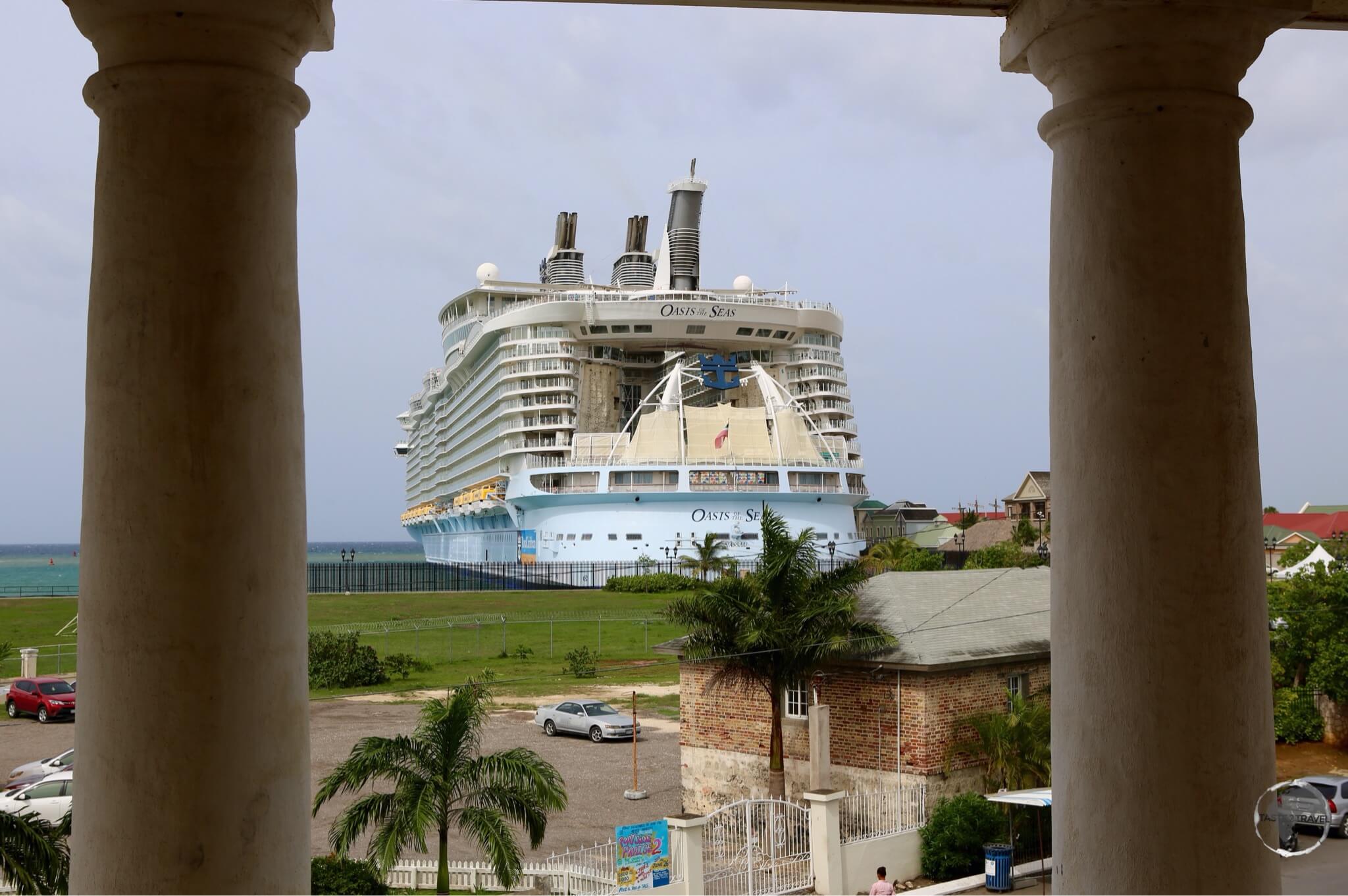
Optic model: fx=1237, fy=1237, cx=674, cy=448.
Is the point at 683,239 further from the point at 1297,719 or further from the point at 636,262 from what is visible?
the point at 1297,719

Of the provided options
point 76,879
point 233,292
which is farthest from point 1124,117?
A: point 76,879

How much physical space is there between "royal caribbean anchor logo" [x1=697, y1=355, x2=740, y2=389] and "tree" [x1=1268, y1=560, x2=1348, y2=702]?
41794mm

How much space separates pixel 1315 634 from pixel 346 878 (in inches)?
735

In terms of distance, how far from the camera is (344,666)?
2875cm

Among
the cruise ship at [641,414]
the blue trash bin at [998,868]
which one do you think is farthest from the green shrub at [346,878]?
the cruise ship at [641,414]

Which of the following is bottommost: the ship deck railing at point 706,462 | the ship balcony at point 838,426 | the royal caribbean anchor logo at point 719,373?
the ship deck railing at point 706,462

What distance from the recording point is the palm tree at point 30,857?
7535 mm

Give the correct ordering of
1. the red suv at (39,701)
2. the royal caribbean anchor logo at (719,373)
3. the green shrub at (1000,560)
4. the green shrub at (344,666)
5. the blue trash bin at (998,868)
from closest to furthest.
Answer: the blue trash bin at (998,868) → the red suv at (39,701) → the green shrub at (344,666) → the green shrub at (1000,560) → the royal caribbean anchor logo at (719,373)

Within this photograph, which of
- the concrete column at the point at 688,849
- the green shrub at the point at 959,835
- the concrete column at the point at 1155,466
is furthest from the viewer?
the green shrub at the point at 959,835

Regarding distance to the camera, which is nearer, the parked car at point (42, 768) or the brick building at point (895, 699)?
the brick building at point (895, 699)

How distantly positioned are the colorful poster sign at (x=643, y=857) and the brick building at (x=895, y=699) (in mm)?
4554

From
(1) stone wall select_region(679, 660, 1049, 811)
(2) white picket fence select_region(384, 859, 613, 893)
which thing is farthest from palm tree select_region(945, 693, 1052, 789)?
(2) white picket fence select_region(384, 859, 613, 893)

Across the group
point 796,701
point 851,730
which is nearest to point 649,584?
point 796,701

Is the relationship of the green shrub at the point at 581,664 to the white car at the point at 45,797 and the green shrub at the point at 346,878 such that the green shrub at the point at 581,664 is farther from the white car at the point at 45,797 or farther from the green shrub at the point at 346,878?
the green shrub at the point at 346,878
